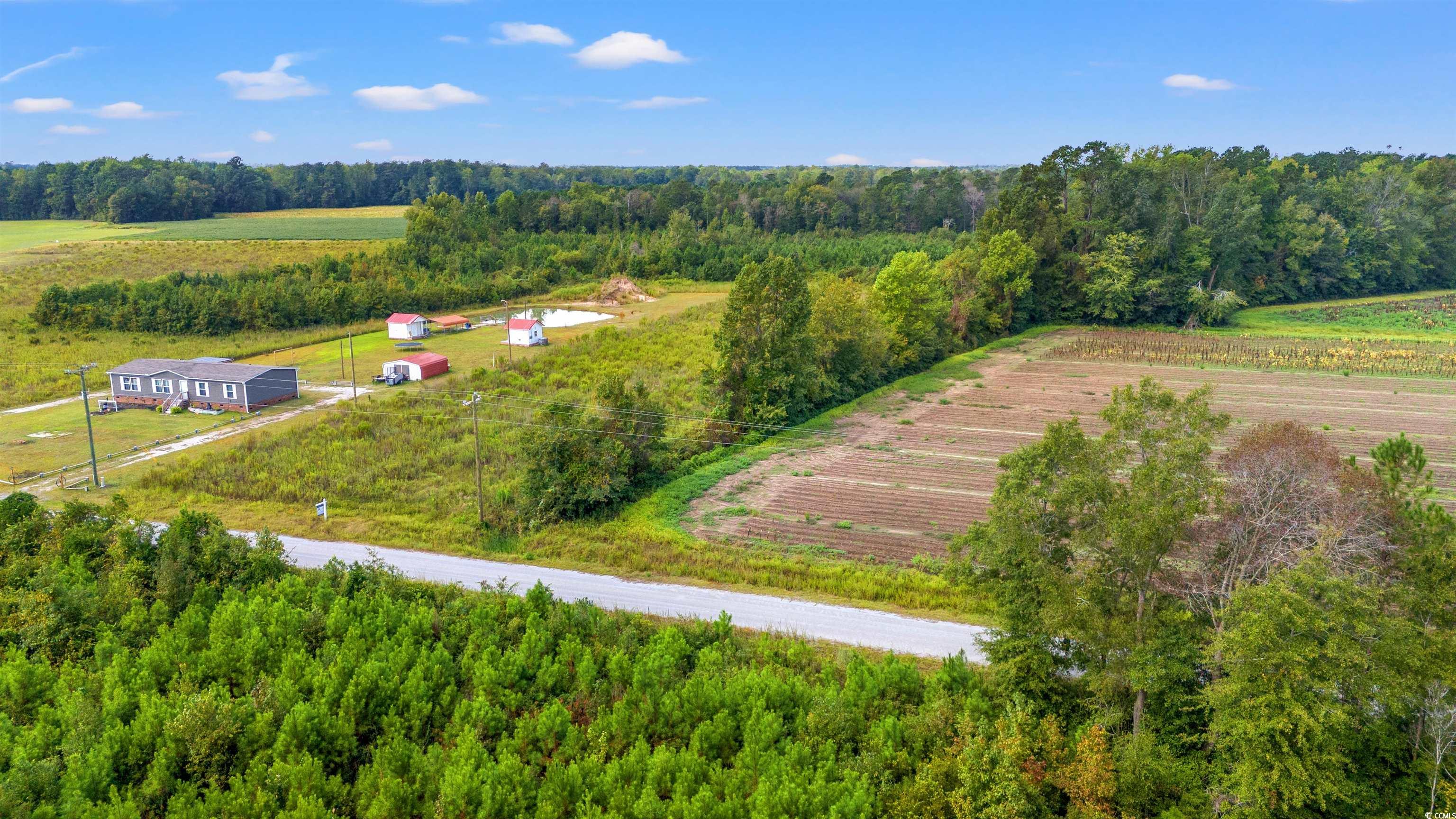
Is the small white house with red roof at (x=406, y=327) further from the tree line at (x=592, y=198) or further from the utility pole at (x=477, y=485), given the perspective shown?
the tree line at (x=592, y=198)

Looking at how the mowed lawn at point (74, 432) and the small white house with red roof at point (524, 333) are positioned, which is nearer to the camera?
the mowed lawn at point (74, 432)

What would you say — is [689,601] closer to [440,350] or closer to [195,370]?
[195,370]

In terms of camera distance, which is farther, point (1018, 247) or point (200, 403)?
point (1018, 247)

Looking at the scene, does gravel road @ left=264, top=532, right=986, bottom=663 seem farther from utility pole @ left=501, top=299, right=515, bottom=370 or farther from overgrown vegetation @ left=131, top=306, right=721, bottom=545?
utility pole @ left=501, top=299, right=515, bottom=370

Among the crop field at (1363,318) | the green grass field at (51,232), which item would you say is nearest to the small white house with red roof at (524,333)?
the crop field at (1363,318)

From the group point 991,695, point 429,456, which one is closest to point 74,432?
point 429,456

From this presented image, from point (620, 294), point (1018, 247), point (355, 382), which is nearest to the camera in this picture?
point (355, 382)

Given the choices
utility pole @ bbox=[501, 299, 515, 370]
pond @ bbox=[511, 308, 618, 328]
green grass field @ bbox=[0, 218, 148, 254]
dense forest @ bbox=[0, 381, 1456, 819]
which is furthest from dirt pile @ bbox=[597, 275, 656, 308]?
green grass field @ bbox=[0, 218, 148, 254]
